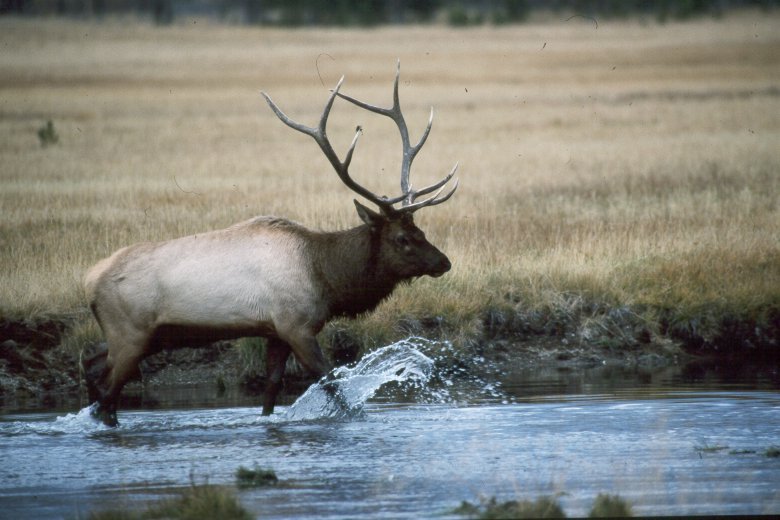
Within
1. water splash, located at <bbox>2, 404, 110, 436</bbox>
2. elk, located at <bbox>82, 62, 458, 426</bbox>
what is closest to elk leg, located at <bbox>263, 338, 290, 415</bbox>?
elk, located at <bbox>82, 62, 458, 426</bbox>

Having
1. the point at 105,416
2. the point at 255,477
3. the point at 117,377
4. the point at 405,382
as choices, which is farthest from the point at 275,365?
the point at 255,477

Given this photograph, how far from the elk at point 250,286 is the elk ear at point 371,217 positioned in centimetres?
1

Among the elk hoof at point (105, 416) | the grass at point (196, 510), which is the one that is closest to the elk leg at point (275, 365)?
the elk hoof at point (105, 416)

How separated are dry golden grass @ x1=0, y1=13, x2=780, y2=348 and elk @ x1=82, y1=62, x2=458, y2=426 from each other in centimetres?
209

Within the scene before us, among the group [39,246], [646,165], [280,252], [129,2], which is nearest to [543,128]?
[646,165]

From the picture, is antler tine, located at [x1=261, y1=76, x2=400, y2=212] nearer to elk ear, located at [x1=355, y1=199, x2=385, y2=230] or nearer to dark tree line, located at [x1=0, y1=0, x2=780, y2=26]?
elk ear, located at [x1=355, y1=199, x2=385, y2=230]

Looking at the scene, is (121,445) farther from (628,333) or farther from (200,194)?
(200,194)

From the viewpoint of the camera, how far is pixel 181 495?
793cm

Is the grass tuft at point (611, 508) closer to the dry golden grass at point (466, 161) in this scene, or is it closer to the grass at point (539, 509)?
the grass at point (539, 509)

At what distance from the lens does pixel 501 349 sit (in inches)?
521

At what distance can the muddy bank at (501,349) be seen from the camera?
1241 cm

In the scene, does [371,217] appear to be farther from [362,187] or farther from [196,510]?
[196,510]

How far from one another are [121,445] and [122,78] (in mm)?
45547

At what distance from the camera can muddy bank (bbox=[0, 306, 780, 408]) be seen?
40.7ft
